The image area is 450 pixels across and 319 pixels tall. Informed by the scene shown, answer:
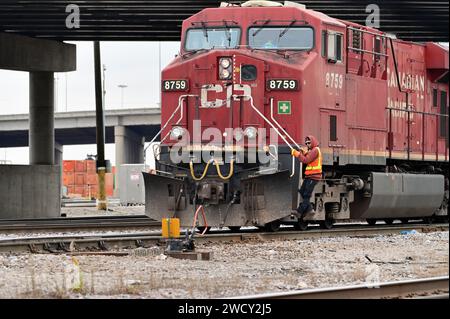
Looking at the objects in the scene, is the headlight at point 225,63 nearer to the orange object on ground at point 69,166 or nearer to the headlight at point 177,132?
the headlight at point 177,132

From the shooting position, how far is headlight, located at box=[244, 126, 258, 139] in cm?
1733

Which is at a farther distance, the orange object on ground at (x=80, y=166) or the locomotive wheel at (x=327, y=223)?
the orange object on ground at (x=80, y=166)

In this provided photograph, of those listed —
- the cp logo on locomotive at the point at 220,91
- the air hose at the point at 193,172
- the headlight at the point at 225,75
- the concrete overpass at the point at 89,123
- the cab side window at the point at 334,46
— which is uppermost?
the concrete overpass at the point at 89,123

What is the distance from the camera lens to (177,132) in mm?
17766

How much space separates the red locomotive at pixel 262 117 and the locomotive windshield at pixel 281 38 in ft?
0.06

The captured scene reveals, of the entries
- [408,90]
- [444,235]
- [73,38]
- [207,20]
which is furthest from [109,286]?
[73,38]

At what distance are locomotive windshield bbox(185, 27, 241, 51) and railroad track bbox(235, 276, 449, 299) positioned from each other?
331 inches

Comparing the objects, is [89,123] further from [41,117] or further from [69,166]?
[41,117]

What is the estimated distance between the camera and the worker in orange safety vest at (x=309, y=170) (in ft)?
56.7

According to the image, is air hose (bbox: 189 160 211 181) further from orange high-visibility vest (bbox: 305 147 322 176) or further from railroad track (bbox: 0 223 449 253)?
orange high-visibility vest (bbox: 305 147 322 176)

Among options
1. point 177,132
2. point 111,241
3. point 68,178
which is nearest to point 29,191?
point 177,132

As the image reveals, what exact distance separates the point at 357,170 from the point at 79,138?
3478 inches

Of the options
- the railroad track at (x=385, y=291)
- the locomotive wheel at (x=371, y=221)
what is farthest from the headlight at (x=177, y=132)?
the railroad track at (x=385, y=291)

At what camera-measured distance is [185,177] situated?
17.6 metres
